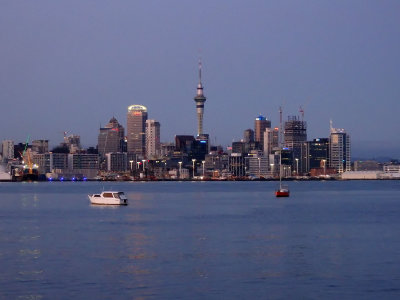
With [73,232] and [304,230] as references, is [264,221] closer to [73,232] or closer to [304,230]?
[304,230]

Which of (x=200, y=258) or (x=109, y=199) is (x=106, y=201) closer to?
(x=109, y=199)

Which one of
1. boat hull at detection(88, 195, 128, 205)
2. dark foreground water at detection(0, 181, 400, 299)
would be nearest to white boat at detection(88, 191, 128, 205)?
boat hull at detection(88, 195, 128, 205)

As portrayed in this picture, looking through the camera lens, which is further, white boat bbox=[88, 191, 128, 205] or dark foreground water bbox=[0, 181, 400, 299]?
white boat bbox=[88, 191, 128, 205]

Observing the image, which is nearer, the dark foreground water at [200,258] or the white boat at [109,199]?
the dark foreground water at [200,258]

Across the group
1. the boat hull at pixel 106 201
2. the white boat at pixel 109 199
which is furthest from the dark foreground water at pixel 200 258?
the white boat at pixel 109 199

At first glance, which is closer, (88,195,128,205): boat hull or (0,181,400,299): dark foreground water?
(0,181,400,299): dark foreground water

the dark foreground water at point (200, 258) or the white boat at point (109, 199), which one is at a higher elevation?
the white boat at point (109, 199)

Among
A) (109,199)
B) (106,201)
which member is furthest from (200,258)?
(106,201)

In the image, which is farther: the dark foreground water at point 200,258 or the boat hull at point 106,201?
the boat hull at point 106,201

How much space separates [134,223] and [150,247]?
22.0 meters

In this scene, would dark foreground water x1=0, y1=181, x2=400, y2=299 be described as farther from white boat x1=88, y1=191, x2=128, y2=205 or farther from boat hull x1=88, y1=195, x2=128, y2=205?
white boat x1=88, y1=191, x2=128, y2=205

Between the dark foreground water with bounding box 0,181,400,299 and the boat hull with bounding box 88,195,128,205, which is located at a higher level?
the boat hull with bounding box 88,195,128,205

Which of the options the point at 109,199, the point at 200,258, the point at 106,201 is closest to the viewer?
the point at 200,258

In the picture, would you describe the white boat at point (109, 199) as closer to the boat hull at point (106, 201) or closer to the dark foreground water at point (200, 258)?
the boat hull at point (106, 201)
